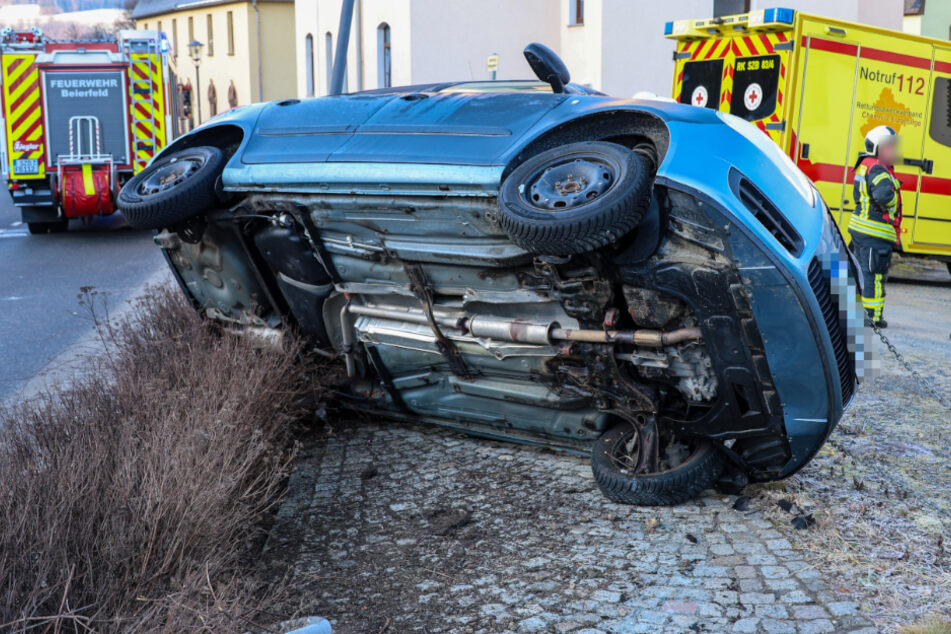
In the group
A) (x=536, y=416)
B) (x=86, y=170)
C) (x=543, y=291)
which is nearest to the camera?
(x=543, y=291)

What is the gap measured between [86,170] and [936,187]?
1165 centimetres

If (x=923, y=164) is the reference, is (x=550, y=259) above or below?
above

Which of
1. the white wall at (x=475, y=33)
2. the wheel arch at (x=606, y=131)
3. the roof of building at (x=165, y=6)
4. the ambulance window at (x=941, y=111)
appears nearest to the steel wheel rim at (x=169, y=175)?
the wheel arch at (x=606, y=131)

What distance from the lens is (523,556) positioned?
3502mm

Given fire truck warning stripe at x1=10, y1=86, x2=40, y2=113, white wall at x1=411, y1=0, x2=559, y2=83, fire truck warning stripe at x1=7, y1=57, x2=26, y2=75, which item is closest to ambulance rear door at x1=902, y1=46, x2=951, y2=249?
fire truck warning stripe at x1=10, y1=86, x2=40, y2=113

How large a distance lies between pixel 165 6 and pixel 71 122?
44.3 metres

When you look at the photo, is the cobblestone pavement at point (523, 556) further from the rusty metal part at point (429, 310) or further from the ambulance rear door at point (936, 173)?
the ambulance rear door at point (936, 173)

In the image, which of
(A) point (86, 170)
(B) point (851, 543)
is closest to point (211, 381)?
(B) point (851, 543)

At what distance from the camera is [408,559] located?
11.4ft

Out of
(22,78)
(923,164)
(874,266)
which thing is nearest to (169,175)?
(874,266)

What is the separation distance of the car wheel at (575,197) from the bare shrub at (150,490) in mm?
1315

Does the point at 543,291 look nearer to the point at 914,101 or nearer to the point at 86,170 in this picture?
the point at 914,101

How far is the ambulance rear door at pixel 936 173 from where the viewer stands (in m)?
11.2

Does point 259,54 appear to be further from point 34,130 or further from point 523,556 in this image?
point 523,556
